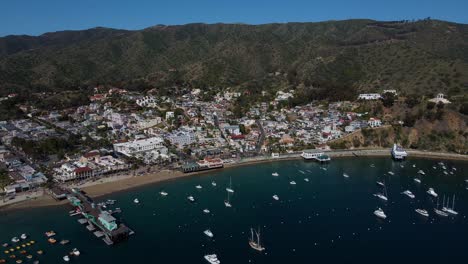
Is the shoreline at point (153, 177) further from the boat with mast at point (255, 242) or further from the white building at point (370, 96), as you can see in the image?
the white building at point (370, 96)

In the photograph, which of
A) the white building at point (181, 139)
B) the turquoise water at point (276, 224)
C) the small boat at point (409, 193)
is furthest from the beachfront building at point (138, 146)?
the small boat at point (409, 193)

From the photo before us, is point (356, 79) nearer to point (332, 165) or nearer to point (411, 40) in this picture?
point (411, 40)

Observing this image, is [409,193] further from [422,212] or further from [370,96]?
[370,96]

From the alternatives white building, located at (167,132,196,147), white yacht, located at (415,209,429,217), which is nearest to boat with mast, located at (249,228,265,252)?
white yacht, located at (415,209,429,217)

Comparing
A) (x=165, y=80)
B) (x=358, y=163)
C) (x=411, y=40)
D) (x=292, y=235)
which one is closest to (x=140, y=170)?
(x=292, y=235)

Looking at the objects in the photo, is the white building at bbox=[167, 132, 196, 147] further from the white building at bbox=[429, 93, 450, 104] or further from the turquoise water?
the white building at bbox=[429, 93, 450, 104]

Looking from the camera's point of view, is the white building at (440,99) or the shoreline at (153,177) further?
the white building at (440,99)

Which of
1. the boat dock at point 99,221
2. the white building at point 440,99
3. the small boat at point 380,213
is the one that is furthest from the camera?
the white building at point 440,99
